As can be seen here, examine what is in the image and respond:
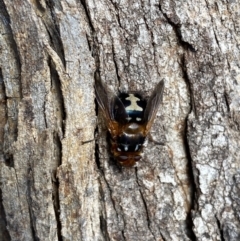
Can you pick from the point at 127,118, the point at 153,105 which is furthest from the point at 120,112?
the point at 153,105

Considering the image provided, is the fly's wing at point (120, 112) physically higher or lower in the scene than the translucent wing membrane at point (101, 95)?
lower

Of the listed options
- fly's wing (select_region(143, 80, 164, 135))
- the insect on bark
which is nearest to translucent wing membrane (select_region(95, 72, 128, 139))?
the insect on bark

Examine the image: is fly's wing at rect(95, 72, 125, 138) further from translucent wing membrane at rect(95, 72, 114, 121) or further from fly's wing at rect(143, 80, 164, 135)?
fly's wing at rect(143, 80, 164, 135)

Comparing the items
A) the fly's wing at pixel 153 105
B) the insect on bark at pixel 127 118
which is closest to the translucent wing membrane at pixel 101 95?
the insect on bark at pixel 127 118

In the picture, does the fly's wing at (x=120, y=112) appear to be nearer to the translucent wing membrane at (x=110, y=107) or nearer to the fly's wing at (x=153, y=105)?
the translucent wing membrane at (x=110, y=107)

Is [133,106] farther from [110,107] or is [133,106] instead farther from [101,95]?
[101,95]

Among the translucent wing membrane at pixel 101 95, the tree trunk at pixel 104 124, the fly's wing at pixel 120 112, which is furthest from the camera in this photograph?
the fly's wing at pixel 120 112
